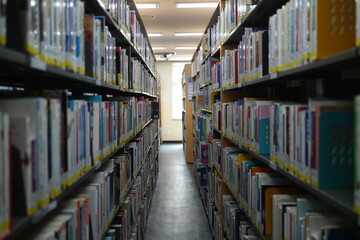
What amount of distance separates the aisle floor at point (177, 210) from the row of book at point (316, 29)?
10.2 ft

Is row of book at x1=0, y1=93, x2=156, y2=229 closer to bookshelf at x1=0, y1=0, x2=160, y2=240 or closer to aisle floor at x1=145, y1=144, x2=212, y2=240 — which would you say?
bookshelf at x1=0, y1=0, x2=160, y2=240

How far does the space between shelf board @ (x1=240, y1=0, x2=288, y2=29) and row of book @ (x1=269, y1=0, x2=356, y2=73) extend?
0.51 meters

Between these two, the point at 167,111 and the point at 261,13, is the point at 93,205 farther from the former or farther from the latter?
the point at 167,111

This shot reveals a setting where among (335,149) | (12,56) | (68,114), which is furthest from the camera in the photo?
(68,114)

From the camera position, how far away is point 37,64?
111 centimetres

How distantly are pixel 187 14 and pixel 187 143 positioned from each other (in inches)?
122

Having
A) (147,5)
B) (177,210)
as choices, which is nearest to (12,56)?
(177,210)

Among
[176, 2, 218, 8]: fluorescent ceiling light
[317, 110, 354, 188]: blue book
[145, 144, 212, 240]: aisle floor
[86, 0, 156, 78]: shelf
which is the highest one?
[176, 2, 218, 8]: fluorescent ceiling light

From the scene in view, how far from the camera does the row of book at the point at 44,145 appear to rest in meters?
1.05

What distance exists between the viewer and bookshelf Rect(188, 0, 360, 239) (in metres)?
1.29

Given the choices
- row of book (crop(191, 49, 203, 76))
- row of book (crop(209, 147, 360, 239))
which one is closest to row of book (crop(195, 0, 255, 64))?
row of book (crop(209, 147, 360, 239))

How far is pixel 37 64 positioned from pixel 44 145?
26cm

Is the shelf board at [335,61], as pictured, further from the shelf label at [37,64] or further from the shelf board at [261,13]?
the shelf label at [37,64]

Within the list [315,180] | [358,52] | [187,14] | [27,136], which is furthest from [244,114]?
[187,14]
